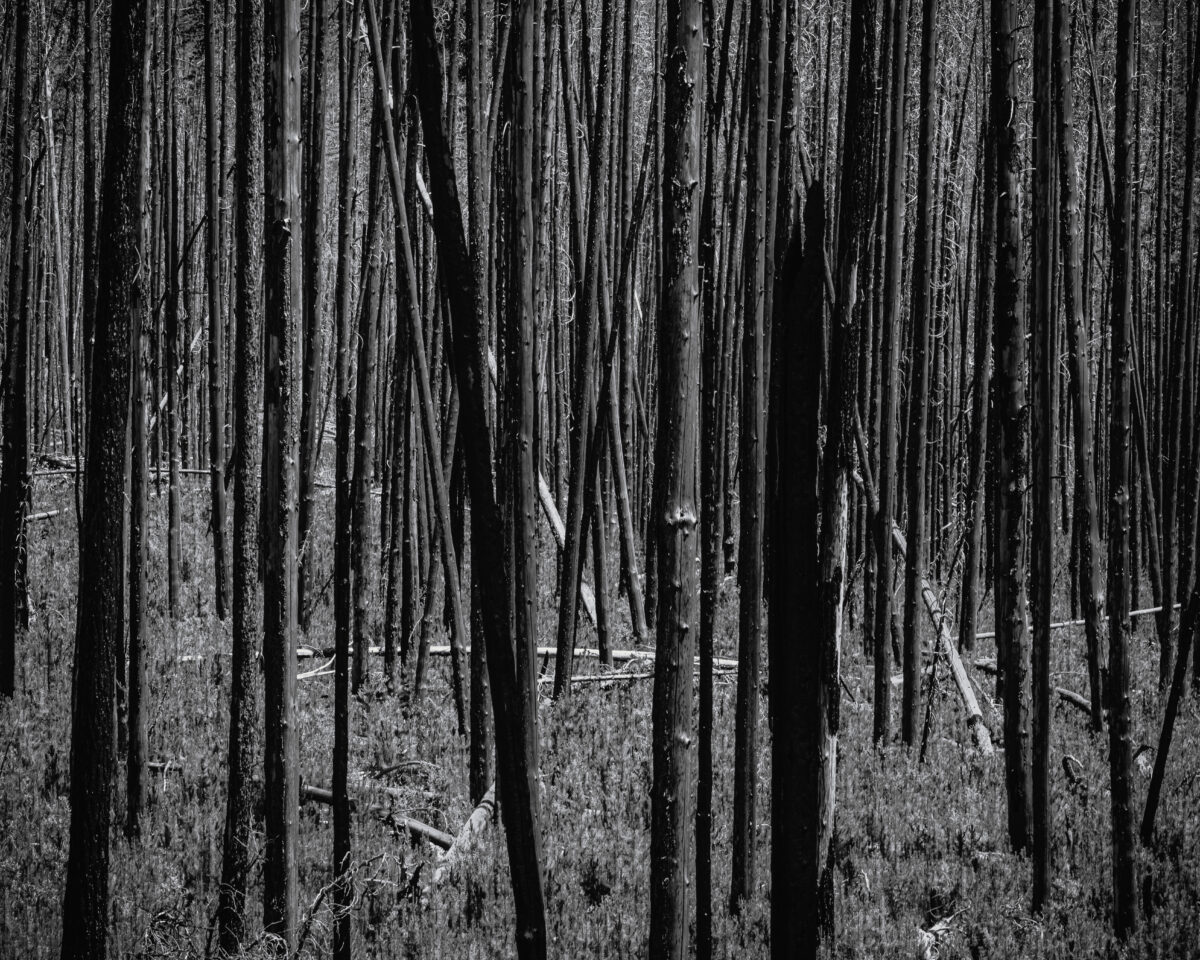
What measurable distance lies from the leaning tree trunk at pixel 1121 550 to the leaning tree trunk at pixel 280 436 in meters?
3.58

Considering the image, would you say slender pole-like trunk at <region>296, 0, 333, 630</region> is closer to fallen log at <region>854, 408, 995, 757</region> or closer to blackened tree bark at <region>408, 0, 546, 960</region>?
blackened tree bark at <region>408, 0, 546, 960</region>

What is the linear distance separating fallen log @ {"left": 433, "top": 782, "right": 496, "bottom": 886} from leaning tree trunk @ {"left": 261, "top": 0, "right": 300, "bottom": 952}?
137cm

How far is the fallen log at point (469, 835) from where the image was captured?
466 centimetres

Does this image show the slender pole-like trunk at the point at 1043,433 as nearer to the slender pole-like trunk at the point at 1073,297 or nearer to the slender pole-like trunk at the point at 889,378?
the slender pole-like trunk at the point at 1073,297

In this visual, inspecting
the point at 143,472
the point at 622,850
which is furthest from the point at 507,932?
the point at 143,472

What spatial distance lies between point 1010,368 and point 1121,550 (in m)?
1.01

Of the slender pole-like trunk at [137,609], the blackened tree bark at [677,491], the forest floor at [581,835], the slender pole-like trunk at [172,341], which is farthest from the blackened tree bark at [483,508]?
the slender pole-like trunk at [172,341]

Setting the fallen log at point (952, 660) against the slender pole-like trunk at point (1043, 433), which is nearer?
the slender pole-like trunk at point (1043, 433)

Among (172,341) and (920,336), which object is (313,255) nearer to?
(920,336)

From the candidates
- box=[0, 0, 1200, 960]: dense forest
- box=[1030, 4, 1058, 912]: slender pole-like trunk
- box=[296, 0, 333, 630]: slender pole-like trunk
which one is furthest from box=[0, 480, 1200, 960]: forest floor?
box=[296, 0, 333, 630]: slender pole-like trunk

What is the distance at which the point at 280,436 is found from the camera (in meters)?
3.28

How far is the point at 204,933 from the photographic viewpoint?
156 inches

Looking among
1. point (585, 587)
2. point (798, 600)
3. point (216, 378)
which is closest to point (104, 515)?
point (798, 600)

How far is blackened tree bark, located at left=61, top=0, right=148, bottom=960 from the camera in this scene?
294 centimetres
